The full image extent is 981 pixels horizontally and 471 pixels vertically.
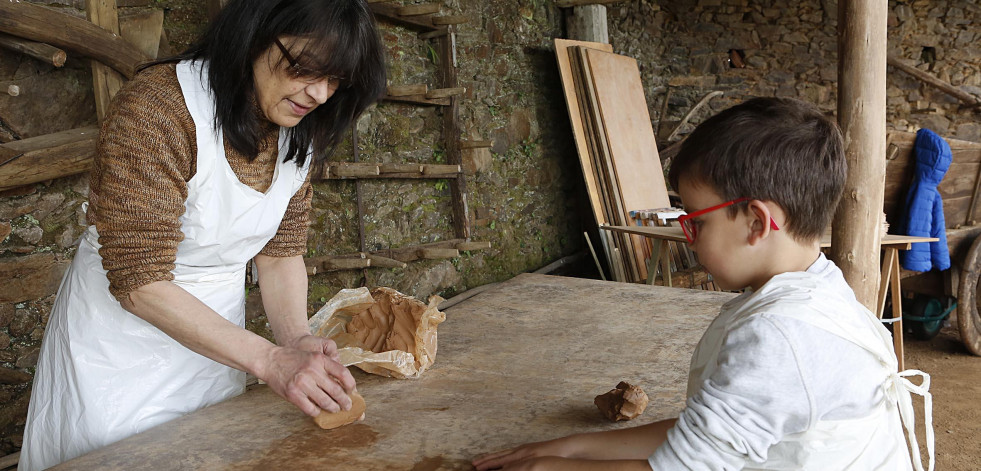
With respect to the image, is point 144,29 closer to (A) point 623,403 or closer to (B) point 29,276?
(B) point 29,276

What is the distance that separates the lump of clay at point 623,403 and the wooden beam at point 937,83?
22.8ft

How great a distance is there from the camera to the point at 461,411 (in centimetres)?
158

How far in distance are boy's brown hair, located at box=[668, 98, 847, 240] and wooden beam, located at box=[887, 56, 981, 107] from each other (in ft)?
22.9

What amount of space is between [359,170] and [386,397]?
7.90ft

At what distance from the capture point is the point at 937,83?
695 cm

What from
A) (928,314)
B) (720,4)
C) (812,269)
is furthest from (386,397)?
(720,4)

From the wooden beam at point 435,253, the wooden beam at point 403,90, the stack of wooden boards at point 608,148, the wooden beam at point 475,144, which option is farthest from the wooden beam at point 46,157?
the stack of wooden boards at point 608,148

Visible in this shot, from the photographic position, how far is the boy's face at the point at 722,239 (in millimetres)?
1169

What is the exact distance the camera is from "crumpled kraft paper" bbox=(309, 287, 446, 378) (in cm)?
180

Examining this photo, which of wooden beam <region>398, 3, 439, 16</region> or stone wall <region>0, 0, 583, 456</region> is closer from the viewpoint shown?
stone wall <region>0, 0, 583, 456</region>

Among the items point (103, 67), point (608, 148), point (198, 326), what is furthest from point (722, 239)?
point (608, 148)

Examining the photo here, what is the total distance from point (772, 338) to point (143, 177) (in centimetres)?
118

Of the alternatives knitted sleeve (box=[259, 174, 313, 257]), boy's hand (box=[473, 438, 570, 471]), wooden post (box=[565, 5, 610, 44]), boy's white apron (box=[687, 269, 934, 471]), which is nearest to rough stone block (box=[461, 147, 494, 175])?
wooden post (box=[565, 5, 610, 44])

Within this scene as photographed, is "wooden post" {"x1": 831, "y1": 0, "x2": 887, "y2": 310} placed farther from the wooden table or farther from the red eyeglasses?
the red eyeglasses
